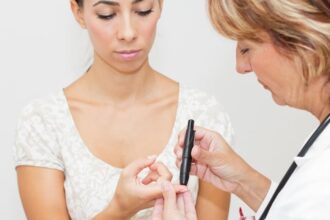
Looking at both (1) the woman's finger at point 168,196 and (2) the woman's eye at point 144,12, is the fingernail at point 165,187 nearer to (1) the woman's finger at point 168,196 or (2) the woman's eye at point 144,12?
(1) the woman's finger at point 168,196

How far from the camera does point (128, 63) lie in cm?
123

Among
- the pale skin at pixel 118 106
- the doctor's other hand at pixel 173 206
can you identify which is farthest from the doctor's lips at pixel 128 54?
the doctor's other hand at pixel 173 206

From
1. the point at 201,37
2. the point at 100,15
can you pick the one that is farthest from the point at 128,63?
the point at 201,37

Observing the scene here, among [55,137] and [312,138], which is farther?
[55,137]

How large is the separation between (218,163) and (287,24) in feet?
1.20

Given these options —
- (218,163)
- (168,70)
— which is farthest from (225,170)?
(168,70)

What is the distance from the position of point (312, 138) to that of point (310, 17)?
0.59ft

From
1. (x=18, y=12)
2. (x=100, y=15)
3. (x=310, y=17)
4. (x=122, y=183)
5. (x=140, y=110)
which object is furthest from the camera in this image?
(x=18, y=12)

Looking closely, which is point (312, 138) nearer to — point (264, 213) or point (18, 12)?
point (264, 213)

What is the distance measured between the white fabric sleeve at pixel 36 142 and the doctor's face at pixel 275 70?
0.48m

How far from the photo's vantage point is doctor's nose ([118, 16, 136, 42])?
1.18 metres

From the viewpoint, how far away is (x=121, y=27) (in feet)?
3.89

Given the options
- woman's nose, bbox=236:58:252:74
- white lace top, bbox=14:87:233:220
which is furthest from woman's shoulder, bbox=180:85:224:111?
woman's nose, bbox=236:58:252:74

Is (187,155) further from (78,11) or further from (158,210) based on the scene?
(78,11)
